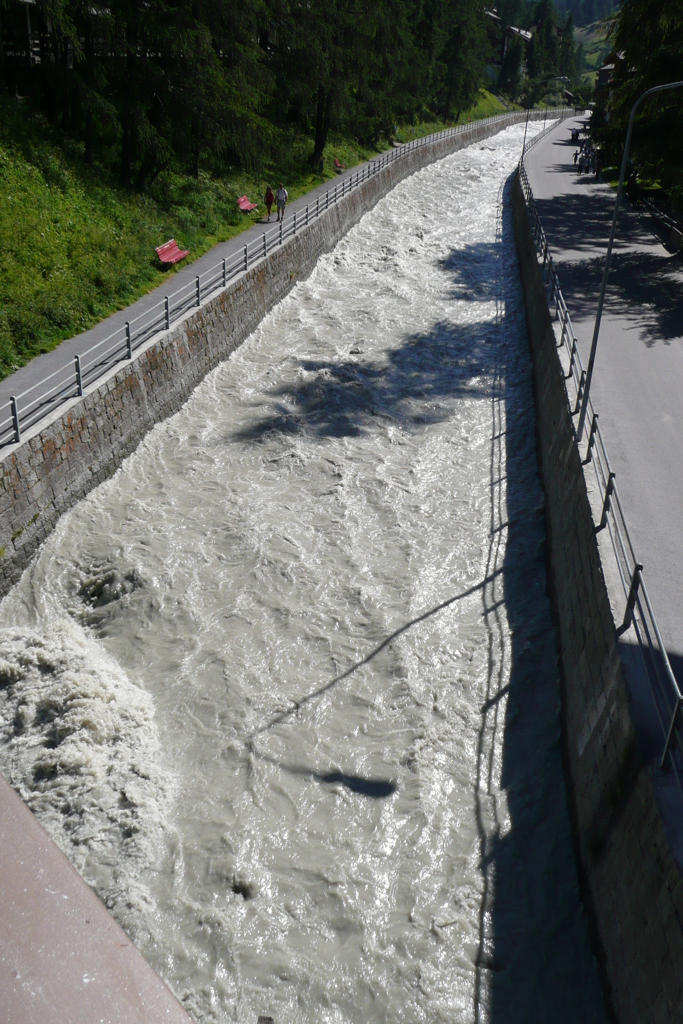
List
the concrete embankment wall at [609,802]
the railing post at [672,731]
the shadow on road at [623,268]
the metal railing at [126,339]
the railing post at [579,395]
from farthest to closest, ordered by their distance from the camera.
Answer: the shadow on road at [623,268] < the railing post at [579,395] < the metal railing at [126,339] < the railing post at [672,731] < the concrete embankment wall at [609,802]

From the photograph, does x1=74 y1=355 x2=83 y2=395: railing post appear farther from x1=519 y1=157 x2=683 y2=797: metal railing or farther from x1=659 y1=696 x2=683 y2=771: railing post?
x1=659 y1=696 x2=683 y2=771: railing post

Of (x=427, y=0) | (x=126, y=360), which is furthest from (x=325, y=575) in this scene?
(x=427, y=0)

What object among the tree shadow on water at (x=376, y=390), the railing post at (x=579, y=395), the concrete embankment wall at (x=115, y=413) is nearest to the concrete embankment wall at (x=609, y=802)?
the railing post at (x=579, y=395)

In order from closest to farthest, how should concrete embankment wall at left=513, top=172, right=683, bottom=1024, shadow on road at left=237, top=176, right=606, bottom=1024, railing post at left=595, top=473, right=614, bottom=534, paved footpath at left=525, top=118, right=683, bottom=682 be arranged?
concrete embankment wall at left=513, top=172, right=683, bottom=1024 < shadow on road at left=237, top=176, right=606, bottom=1024 < railing post at left=595, top=473, right=614, bottom=534 < paved footpath at left=525, top=118, right=683, bottom=682

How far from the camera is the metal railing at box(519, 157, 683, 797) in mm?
6879

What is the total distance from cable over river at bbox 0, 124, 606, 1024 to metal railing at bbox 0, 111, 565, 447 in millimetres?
1758

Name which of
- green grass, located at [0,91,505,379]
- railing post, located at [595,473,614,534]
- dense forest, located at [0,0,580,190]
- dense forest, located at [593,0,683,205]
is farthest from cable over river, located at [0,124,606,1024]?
dense forest, located at [593,0,683,205]

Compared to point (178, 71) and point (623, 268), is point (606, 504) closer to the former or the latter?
point (623, 268)

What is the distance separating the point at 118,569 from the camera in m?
12.4

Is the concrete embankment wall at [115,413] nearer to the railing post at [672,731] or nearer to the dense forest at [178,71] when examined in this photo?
the dense forest at [178,71]

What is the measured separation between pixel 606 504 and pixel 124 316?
12.3 metres

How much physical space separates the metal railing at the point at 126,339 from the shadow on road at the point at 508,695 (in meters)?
2.87

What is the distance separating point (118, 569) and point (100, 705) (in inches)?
115

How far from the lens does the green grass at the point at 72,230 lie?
1673cm
